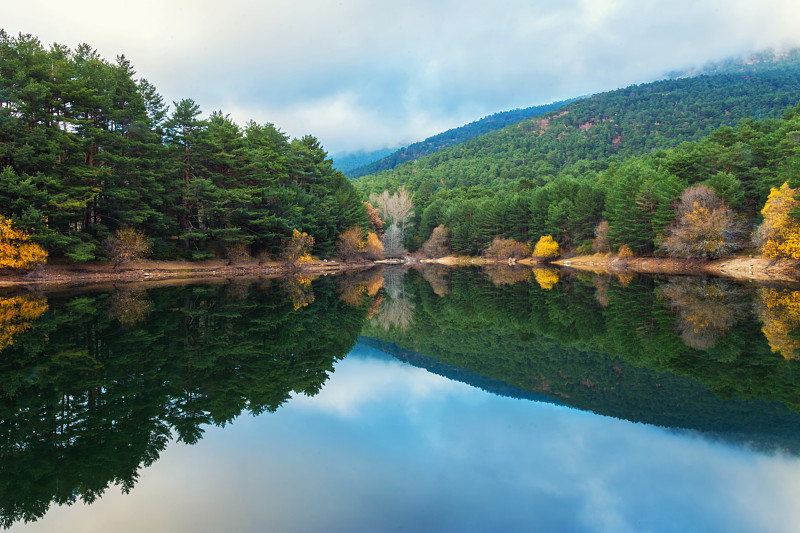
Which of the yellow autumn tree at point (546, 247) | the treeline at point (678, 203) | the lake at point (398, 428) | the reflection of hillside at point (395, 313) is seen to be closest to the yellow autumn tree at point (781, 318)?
the lake at point (398, 428)

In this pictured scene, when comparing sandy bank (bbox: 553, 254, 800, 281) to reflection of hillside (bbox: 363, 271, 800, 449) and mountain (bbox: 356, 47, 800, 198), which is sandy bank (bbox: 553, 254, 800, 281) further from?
mountain (bbox: 356, 47, 800, 198)

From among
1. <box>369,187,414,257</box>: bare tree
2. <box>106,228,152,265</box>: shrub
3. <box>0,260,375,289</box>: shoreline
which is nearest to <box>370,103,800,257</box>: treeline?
<box>369,187,414,257</box>: bare tree

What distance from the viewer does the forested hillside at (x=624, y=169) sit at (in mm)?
47344

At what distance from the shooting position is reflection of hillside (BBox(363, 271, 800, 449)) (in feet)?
25.9

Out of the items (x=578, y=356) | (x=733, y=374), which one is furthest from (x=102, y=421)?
(x=733, y=374)

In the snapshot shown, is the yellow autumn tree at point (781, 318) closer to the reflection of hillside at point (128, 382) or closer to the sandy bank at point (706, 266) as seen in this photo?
the reflection of hillside at point (128, 382)

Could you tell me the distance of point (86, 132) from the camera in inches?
1366

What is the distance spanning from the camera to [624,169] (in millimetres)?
79438

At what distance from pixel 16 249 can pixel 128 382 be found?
2729 cm

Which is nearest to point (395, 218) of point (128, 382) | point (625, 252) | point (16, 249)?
point (625, 252)

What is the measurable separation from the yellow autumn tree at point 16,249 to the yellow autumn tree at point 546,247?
6420cm

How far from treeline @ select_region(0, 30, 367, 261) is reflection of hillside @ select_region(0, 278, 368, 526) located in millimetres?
17479

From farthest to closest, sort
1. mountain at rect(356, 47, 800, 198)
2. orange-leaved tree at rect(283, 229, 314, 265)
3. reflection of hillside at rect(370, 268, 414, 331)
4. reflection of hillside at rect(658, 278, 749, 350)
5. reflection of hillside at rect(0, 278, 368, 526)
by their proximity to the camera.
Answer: mountain at rect(356, 47, 800, 198) < orange-leaved tree at rect(283, 229, 314, 265) < reflection of hillside at rect(370, 268, 414, 331) < reflection of hillside at rect(658, 278, 749, 350) < reflection of hillside at rect(0, 278, 368, 526)

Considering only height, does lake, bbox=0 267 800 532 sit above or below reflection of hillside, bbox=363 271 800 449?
above
